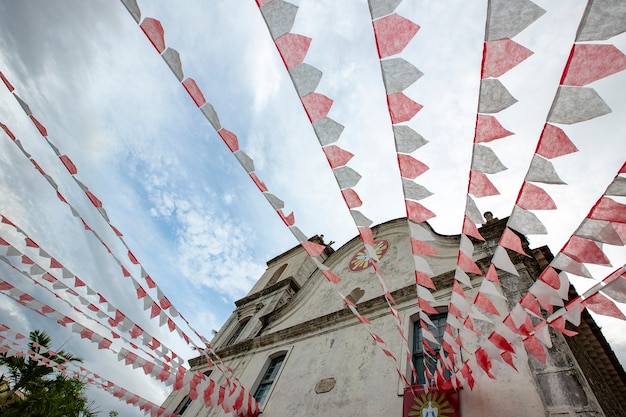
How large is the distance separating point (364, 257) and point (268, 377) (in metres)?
5.22

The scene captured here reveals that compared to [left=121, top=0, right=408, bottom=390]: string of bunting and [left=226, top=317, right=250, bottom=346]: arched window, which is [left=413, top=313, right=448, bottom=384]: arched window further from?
[left=226, top=317, right=250, bottom=346]: arched window

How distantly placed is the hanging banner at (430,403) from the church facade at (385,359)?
2 centimetres

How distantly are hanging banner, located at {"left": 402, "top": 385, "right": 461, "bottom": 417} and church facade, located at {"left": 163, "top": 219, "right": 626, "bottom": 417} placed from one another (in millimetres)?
18

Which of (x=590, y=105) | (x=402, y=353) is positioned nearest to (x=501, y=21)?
(x=590, y=105)

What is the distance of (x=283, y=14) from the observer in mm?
2105

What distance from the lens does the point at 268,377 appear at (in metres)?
8.84

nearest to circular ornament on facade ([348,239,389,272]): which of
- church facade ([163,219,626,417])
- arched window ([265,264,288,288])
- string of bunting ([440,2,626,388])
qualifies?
church facade ([163,219,626,417])

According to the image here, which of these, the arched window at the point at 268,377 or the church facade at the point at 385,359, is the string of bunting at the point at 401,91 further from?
the arched window at the point at 268,377

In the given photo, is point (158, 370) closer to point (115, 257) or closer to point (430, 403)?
point (115, 257)

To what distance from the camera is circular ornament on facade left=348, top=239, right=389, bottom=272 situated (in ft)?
36.2

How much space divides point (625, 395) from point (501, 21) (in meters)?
10.6

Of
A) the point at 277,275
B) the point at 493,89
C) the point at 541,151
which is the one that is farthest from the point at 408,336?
the point at 277,275

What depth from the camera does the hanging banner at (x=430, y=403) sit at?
483 centimetres

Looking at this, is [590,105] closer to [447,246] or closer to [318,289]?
[447,246]
